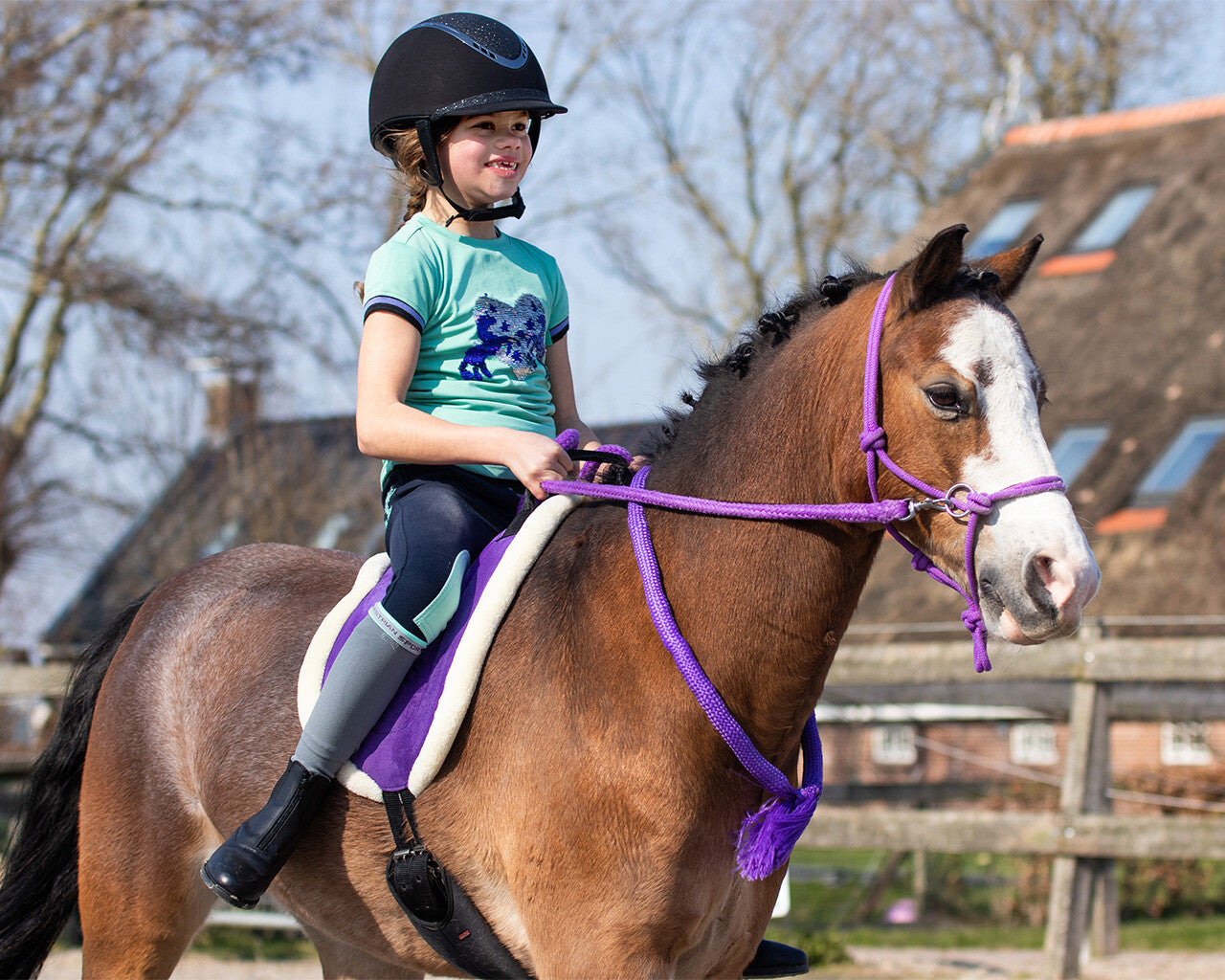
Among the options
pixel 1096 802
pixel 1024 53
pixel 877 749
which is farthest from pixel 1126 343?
pixel 1024 53

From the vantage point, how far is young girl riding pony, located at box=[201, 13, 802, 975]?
2.67 meters

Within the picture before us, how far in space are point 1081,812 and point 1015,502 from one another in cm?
439

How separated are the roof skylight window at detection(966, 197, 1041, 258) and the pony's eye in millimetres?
15782

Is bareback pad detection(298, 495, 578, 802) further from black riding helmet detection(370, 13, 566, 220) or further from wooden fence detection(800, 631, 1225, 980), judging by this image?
wooden fence detection(800, 631, 1225, 980)

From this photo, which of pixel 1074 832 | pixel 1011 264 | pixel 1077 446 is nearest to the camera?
pixel 1011 264

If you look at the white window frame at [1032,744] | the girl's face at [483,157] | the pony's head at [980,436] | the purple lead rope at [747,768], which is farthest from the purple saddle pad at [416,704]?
the white window frame at [1032,744]

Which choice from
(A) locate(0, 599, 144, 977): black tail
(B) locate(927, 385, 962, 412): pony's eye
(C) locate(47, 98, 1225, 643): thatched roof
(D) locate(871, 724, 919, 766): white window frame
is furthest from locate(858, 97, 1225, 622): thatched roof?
(B) locate(927, 385, 962, 412): pony's eye

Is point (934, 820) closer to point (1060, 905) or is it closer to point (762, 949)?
point (1060, 905)

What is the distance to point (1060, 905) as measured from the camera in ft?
18.6

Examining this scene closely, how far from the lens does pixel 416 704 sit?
270 cm

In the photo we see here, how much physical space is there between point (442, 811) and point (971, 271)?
61.7 inches

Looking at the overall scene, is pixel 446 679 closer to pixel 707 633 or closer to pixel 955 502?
pixel 707 633

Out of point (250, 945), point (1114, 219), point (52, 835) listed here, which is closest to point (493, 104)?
point (52, 835)

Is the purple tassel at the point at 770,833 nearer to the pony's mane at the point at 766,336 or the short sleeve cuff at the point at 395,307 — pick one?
the pony's mane at the point at 766,336
